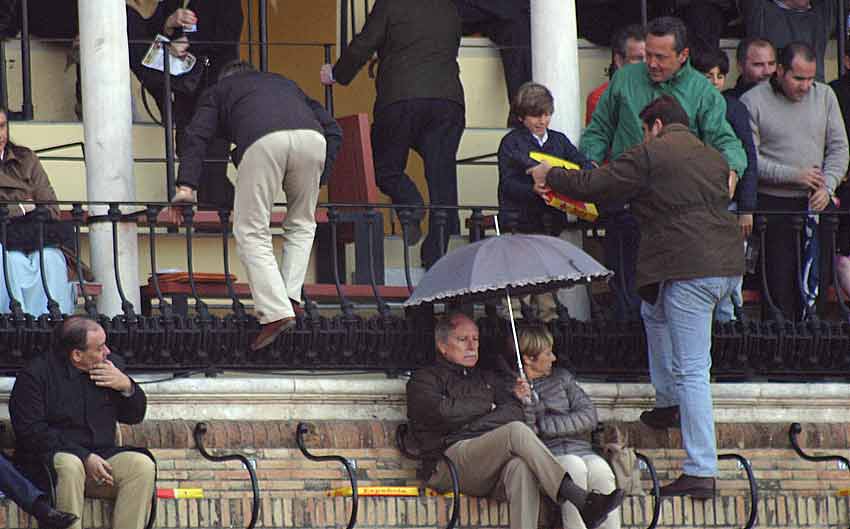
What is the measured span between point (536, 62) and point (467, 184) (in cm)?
234

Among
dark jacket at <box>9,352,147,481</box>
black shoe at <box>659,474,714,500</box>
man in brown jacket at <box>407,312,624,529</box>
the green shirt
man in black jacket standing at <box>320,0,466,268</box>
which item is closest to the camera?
dark jacket at <box>9,352,147,481</box>

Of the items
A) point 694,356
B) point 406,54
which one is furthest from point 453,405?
point 406,54

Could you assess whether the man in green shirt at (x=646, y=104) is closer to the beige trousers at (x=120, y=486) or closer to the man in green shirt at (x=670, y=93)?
the man in green shirt at (x=670, y=93)

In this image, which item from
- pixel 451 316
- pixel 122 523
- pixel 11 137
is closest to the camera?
pixel 122 523

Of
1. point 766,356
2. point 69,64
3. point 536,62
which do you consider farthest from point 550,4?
point 69,64

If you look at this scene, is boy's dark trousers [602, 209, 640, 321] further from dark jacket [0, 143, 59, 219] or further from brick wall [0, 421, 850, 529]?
dark jacket [0, 143, 59, 219]

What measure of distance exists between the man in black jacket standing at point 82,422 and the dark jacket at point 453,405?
1.32 meters

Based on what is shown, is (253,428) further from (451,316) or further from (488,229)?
(488,229)

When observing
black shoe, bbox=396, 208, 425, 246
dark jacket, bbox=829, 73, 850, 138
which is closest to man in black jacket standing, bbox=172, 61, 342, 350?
black shoe, bbox=396, 208, 425, 246

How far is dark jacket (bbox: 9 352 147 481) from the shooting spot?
43.7 feet

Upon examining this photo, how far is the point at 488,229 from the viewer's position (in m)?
15.7

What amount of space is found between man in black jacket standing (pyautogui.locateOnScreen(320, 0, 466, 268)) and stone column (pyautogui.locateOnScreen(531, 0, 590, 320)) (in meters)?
0.58

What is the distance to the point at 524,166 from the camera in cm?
1462

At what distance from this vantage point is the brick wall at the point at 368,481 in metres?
13.8
